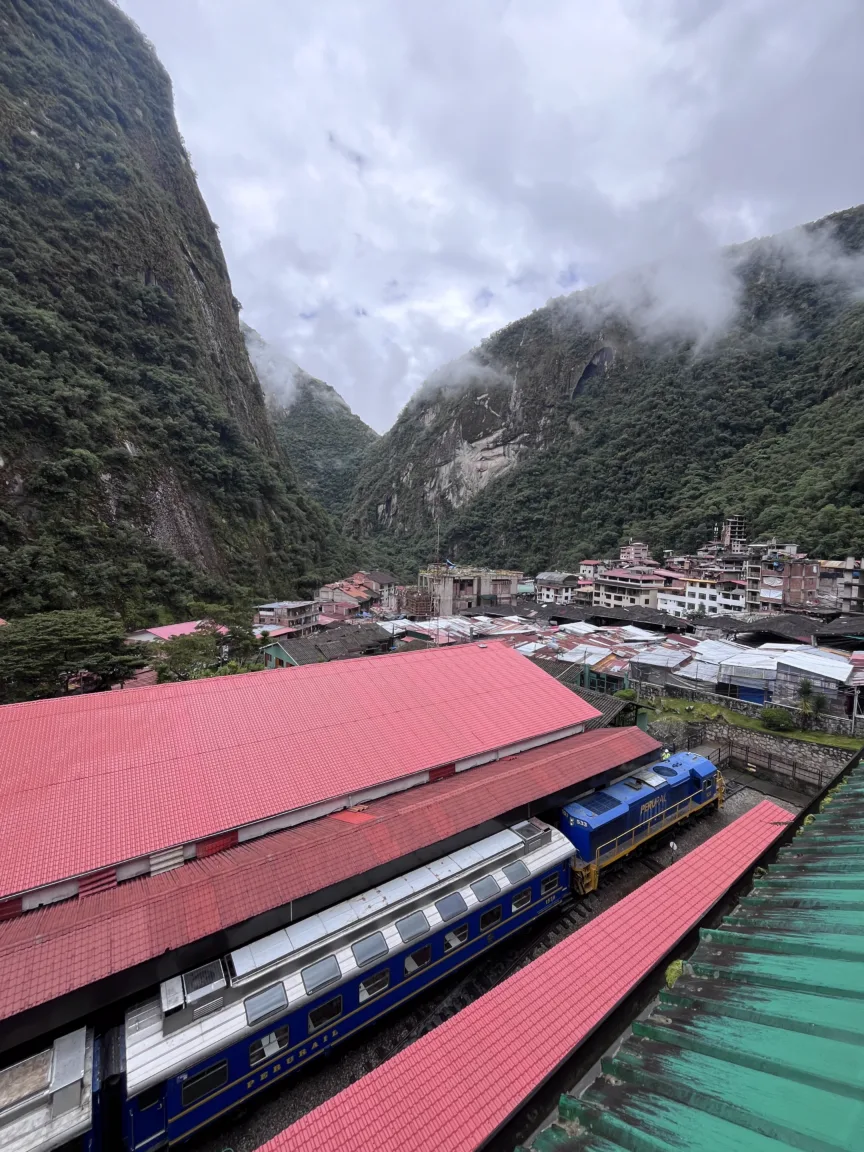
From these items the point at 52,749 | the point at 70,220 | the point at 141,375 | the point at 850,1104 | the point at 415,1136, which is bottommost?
the point at 415,1136

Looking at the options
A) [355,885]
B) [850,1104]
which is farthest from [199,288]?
[850,1104]

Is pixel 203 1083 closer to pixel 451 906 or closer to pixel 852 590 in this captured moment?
pixel 451 906

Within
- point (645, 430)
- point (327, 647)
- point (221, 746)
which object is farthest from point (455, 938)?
point (645, 430)

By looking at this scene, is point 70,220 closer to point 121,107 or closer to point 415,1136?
point 121,107

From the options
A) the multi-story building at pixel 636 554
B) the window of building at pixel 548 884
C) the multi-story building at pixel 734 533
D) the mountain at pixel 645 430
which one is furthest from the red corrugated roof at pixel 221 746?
the multi-story building at pixel 734 533

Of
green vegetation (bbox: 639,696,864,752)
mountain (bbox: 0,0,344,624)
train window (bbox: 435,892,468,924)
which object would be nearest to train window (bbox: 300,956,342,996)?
train window (bbox: 435,892,468,924)

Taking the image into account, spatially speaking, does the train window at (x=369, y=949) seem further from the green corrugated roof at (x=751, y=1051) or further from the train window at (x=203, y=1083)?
the green corrugated roof at (x=751, y=1051)
